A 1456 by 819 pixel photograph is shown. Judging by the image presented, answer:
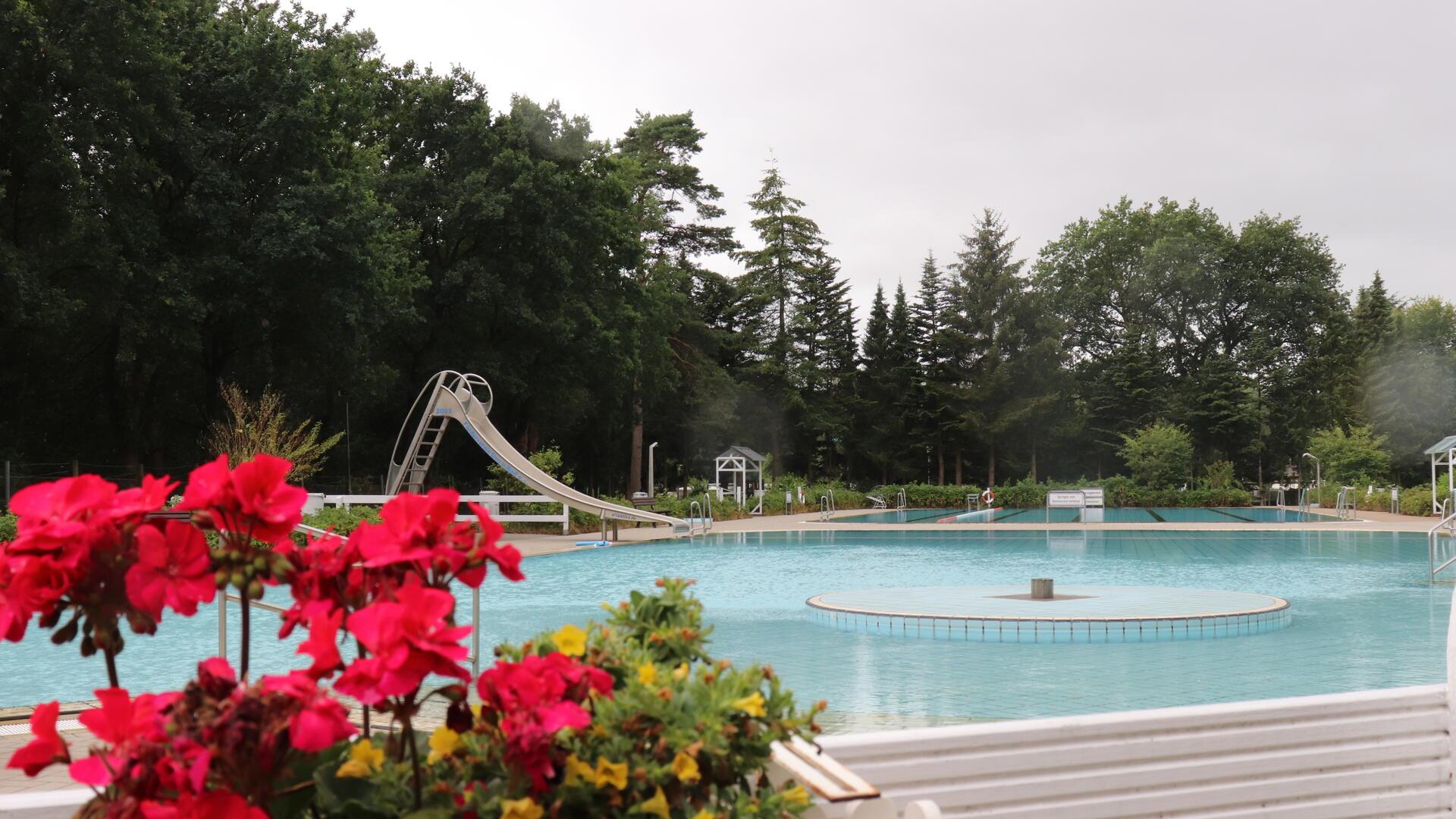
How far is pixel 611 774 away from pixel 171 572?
21.3 inches

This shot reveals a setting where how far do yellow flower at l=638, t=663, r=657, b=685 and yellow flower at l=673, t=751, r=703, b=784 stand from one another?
11 cm

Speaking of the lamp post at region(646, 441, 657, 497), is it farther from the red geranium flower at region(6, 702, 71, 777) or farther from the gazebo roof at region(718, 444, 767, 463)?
the red geranium flower at region(6, 702, 71, 777)

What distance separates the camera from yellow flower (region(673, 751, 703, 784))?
53.4 inches

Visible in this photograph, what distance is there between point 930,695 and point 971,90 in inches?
1187

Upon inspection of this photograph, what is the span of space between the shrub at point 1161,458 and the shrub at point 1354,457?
12.3 ft

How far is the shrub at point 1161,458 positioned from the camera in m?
35.7

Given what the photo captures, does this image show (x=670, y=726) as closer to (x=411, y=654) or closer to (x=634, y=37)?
(x=411, y=654)

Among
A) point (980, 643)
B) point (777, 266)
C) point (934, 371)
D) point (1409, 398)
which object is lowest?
point (980, 643)

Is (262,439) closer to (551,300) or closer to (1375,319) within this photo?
(551,300)

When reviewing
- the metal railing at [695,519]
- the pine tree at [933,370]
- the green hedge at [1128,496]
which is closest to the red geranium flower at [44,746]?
the metal railing at [695,519]

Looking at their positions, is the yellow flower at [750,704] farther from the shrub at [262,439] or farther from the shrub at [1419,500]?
the shrub at [1419,500]

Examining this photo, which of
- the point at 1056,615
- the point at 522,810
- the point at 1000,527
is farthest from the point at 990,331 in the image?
the point at 522,810

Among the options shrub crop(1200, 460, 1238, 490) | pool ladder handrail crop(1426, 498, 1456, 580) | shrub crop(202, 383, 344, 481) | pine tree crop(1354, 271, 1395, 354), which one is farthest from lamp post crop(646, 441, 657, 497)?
pine tree crop(1354, 271, 1395, 354)

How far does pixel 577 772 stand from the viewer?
1344mm
